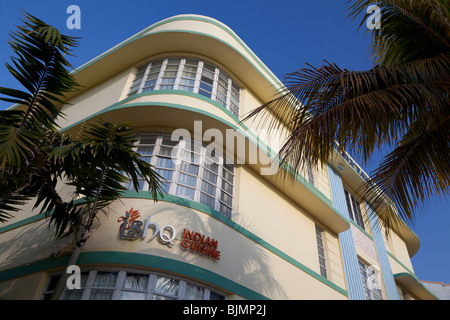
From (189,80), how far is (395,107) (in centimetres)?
810

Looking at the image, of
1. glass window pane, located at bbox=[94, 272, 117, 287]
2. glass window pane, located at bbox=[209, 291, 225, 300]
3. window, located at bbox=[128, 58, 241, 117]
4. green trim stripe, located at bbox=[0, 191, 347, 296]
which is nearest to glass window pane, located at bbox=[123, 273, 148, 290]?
glass window pane, located at bbox=[94, 272, 117, 287]

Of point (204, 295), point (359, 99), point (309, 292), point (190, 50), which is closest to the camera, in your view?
point (359, 99)

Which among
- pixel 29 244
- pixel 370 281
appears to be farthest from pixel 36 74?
pixel 370 281

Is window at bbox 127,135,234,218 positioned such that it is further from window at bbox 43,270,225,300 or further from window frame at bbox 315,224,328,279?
window frame at bbox 315,224,328,279

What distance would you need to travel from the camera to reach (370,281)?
15.9 m

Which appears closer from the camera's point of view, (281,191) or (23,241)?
(23,241)

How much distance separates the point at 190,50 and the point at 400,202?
9.26m

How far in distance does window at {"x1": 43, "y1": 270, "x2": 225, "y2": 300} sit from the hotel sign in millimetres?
773

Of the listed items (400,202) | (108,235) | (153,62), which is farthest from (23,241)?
(400,202)

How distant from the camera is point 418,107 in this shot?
555cm

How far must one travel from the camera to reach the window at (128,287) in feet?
23.8
